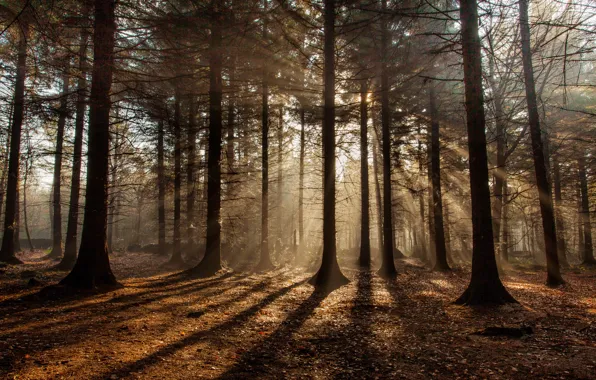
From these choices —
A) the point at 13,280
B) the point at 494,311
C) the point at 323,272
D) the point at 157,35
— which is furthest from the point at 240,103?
the point at 494,311

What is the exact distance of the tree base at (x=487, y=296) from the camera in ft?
25.2

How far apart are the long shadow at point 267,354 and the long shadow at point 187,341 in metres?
0.84

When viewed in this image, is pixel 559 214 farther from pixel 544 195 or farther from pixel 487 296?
pixel 487 296

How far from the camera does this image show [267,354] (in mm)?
4961

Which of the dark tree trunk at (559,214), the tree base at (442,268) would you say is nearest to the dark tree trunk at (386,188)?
the tree base at (442,268)

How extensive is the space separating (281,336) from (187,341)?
4.85 ft

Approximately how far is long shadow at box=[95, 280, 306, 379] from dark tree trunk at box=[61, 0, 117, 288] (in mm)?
3989

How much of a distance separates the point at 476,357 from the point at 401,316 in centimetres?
276

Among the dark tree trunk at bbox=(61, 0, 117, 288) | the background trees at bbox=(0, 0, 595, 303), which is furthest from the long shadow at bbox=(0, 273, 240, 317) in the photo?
the background trees at bbox=(0, 0, 595, 303)

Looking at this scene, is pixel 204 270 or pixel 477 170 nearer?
pixel 477 170

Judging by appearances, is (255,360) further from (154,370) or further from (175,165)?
(175,165)

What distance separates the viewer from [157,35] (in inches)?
368

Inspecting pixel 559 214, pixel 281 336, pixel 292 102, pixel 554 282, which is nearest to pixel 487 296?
pixel 281 336

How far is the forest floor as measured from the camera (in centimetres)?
423
